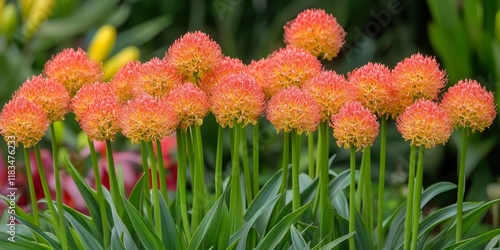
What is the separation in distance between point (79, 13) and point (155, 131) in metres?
2.19

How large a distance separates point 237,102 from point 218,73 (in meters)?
0.14

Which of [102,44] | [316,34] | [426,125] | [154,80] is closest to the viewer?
[426,125]

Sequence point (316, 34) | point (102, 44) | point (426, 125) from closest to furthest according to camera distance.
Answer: point (426, 125) < point (316, 34) < point (102, 44)

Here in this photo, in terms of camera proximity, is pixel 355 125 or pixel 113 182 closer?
pixel 355 125

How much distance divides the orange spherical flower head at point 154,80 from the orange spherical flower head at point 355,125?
240 millimetres

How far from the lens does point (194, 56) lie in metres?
1.27

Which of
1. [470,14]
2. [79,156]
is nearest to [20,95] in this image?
[79,156]

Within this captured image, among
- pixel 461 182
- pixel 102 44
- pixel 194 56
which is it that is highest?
pixel 102 44

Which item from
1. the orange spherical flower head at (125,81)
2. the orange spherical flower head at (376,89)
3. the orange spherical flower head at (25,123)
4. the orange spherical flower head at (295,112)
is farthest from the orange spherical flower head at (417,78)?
the orange spherical flower head at (25,123)

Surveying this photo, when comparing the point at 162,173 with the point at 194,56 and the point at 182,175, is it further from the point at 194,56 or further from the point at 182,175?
the point at 194,56

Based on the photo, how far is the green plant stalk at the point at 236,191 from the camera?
4.02ft

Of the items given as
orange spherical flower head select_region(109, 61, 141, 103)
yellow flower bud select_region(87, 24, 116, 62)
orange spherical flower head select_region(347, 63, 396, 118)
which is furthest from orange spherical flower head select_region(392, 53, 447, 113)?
yellow flower bud select_region(87, 24, 116, 62)

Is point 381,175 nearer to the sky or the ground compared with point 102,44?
nearer to the ground

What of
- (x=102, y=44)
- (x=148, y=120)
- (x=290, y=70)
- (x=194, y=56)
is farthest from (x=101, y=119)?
(x=102, y=44)
